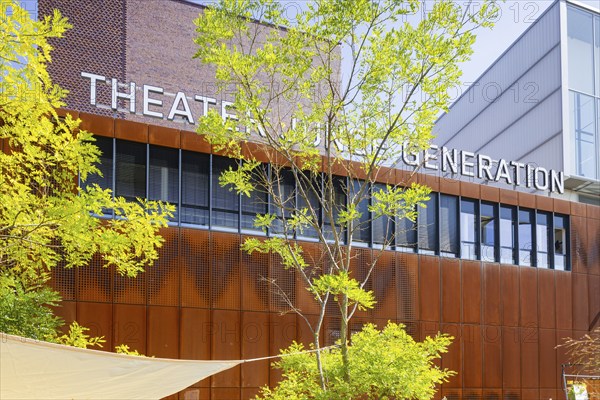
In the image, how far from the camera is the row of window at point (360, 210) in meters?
19.5

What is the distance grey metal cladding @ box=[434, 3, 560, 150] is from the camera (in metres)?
39.2

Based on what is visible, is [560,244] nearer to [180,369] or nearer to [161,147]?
[161,147]

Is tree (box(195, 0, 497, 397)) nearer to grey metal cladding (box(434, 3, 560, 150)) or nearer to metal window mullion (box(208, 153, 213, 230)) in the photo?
metal window mullion (box(208, 153, 213, 230))

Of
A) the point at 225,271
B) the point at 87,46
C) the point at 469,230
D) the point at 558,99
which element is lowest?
the point at 225,271

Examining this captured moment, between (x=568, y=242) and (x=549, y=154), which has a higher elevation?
(x=549, y=154)

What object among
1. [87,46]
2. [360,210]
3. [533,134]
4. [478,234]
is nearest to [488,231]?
[478,234]

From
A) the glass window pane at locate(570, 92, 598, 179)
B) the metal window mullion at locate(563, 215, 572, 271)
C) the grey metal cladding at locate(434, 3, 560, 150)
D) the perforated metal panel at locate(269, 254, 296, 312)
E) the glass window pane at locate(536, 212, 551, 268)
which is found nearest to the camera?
the perforated metal panel at locate(269, 254, 296, 312)

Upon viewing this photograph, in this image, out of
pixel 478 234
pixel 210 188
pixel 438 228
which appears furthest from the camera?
pixel 478 234


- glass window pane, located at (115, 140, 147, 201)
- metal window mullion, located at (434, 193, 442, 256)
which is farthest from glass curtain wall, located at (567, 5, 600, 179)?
glass window pane, located at (115, 140, 147, 201)

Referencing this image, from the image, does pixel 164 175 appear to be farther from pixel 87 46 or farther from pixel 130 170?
pixel 87 46

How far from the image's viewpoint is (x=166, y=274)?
1944 cm

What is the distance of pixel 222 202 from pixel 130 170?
2598 millimetres

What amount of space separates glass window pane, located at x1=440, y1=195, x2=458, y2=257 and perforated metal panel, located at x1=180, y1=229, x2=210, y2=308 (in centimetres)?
807

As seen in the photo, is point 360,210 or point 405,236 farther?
point 405,236
